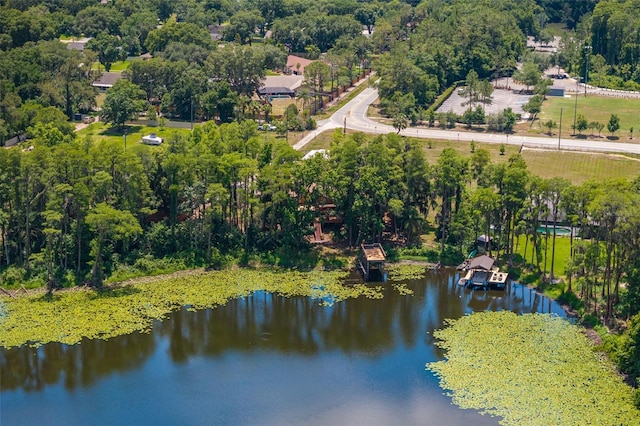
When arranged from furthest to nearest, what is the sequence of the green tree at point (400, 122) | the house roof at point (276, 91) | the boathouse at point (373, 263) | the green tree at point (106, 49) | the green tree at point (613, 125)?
the green tree at point (106, 49) < the house roof at point (276, 91) < the green tree at point (613, 125) < the green tree at point (400, 122) < the boathouse at point (373, 263)

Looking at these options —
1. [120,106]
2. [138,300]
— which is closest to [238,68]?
[120,106]

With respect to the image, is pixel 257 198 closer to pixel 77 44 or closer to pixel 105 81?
pixel 105 81

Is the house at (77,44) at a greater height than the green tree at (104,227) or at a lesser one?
greater

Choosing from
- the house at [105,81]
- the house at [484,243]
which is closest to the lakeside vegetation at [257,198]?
the house at [484,243]

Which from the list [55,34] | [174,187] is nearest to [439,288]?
[174,187]

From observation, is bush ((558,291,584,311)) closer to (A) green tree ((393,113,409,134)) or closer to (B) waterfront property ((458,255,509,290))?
(B) waterfront property ((458,255,509,290))

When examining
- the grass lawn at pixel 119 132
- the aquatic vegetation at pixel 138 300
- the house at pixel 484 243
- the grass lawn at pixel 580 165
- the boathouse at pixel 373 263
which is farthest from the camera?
the grass lawn at pixel 119 132

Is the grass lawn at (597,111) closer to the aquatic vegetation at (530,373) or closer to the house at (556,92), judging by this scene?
the house at (556,92)
